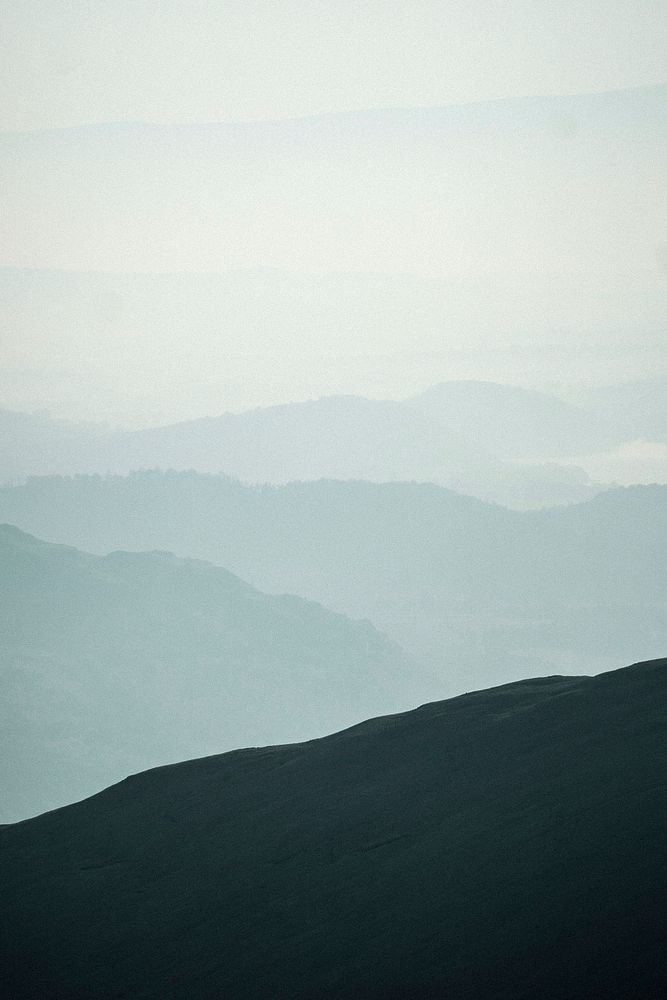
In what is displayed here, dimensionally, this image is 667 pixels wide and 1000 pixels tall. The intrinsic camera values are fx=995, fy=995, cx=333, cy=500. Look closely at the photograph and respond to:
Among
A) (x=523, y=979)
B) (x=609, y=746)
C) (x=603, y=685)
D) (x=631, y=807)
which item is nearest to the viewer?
(x=523, y=979)

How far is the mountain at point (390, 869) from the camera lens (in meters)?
17.1

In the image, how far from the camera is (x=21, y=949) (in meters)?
24.1

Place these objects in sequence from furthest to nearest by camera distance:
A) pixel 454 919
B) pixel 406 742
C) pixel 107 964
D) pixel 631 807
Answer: pixel 406 742 < pixel 107 964 < pixel 631 807 < pixel 454 919

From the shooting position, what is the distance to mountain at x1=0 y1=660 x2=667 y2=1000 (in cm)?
1714

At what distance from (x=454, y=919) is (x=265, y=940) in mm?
4430

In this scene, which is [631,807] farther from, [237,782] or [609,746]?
[237,782]

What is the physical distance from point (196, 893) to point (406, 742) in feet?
27.4

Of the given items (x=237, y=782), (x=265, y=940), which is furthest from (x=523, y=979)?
(x=237, y=782)

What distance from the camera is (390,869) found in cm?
2186

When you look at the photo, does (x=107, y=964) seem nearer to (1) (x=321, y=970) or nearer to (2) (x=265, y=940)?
(2) (x=265, y=940)

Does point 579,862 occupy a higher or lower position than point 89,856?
lower

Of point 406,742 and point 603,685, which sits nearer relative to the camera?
point 603,685

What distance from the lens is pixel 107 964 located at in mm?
22125

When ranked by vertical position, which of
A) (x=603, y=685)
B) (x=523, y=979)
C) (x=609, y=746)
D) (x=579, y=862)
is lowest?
(x=523, y=979)
